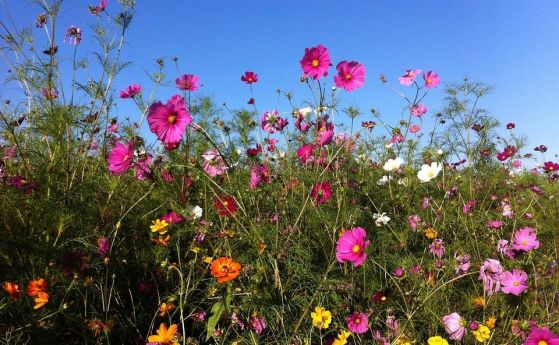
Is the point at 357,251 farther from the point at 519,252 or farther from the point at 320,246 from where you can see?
the point at 519,252

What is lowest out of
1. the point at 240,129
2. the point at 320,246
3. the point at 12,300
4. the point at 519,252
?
the point at 519,252

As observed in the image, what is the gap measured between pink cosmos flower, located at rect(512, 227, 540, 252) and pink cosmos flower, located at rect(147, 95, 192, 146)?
5.57ft

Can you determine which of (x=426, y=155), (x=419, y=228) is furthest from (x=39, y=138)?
(x=426, y=155)

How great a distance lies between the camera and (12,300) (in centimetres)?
143

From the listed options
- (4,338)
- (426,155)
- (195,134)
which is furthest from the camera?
(426,155)

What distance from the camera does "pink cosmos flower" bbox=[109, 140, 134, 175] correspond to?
5.50 feet

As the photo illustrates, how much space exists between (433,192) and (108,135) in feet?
7.29

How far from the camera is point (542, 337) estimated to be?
128cm

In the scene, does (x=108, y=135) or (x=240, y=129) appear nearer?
(x=108, y=135)

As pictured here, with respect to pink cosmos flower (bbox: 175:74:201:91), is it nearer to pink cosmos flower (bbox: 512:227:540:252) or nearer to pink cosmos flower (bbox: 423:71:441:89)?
pink cosmos flower (bbox: 423:71:441:89)

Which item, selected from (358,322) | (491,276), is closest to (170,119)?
(358,322)

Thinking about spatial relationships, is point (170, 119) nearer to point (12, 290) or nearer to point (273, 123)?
point (12, 290)

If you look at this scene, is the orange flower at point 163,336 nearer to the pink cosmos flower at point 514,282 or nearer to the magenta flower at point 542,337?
the magenta flower at point 542,337

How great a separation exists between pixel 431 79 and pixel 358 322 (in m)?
1.58
